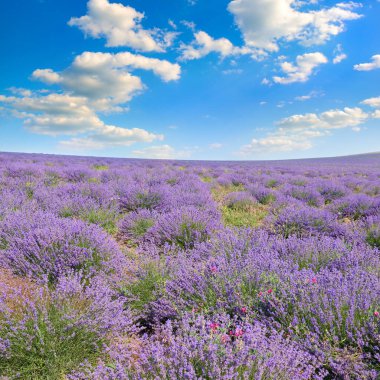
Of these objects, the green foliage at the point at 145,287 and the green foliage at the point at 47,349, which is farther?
the green foliage at the point at 145,287

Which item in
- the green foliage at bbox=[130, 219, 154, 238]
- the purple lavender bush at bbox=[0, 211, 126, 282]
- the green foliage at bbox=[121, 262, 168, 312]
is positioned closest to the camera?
the green foliage at bbox=[121, 262, 168, 312]

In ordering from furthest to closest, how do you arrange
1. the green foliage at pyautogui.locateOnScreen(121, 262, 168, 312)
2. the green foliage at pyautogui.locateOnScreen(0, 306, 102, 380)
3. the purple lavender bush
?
the purple lavender bush < the green foliage at pyautogui.locateOnScreen(121, 262, 168, 312) < the green foliage at pyautogui.locateOnScreen(0, 306, 102, 380)

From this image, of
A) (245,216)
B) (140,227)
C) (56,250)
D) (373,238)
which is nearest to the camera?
(56,250)

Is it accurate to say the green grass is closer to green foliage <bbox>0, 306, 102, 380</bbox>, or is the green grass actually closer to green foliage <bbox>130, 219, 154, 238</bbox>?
green foliage <bbox>130, 219, 154, 238</bbox>

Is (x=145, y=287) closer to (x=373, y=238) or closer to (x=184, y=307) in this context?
(x=184, y=307)

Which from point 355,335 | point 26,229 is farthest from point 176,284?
point 26,229

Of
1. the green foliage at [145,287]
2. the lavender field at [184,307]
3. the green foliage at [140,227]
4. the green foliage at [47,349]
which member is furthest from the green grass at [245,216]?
the green foliage at [47,349]

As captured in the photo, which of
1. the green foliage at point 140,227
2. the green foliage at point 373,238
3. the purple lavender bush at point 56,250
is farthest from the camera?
the green foliage at point 140,227

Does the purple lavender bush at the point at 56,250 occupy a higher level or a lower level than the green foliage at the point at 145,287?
higher

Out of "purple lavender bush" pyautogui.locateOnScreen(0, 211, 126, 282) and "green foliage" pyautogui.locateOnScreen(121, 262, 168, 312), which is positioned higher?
"purple lavender bush" pyautogui.locateOnScreen(0, 211, 126, 282)

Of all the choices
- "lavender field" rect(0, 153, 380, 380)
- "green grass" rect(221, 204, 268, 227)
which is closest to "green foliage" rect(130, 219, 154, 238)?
"lavender field" rect(0, 153, 380, 380)

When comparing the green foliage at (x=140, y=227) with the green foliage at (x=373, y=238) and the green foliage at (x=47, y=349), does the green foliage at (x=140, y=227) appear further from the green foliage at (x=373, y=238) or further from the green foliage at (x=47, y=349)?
the green foliage at (x=373, y=238)

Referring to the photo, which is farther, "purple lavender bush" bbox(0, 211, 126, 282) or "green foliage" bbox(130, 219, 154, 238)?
"green foliage" bbox(130, 219, 154, 238)

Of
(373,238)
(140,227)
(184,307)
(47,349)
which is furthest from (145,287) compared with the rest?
(373,238)
